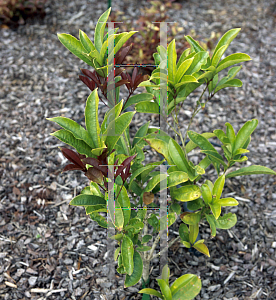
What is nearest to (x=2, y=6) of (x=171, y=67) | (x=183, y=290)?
(x=171, y=67)

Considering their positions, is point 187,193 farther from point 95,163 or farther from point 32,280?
point 32,280

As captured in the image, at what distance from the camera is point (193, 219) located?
5.34 ft

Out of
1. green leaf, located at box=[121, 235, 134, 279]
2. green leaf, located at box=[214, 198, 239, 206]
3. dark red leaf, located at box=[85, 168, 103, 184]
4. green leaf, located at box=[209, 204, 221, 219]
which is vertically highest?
dark red leaf, located at box=[85, 168, 103, 184]

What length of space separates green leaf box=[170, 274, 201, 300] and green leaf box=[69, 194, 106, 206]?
544mm

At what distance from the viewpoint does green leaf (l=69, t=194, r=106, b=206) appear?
52.6 inches

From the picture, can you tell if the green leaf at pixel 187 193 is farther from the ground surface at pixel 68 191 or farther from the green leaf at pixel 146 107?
the ground surface at pixel 68 191

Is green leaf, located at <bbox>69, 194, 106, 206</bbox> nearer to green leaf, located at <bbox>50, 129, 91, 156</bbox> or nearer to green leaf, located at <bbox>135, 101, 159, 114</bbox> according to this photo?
green leaf, located at <bbox>50, 129, 91, 156</bbox>

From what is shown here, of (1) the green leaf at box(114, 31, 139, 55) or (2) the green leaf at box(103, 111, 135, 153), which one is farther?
(1) the green leaf at box(114, 31, 139, 55)

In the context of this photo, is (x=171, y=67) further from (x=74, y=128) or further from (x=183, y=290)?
(x=183, y=290)

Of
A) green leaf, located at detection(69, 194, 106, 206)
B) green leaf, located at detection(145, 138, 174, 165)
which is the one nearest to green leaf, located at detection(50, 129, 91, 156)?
green leaf, located at detection(69, 194, 106, 206)

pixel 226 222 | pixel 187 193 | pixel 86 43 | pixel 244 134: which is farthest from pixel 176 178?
pixel 86 43

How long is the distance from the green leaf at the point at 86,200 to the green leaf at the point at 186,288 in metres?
0.54

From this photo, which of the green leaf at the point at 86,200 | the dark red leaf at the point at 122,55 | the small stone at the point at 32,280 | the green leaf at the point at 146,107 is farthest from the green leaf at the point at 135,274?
the dark red leaf at the point at 122,55

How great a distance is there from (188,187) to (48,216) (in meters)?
1.17
